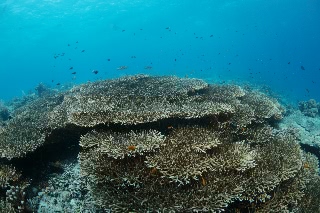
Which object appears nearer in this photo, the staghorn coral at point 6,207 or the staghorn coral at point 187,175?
the staghorn coral at point 187,175

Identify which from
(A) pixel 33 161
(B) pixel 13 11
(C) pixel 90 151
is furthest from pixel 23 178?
(B) pixel 13 11

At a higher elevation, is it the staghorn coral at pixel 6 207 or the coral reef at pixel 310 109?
the coral reef at pixel 310 109

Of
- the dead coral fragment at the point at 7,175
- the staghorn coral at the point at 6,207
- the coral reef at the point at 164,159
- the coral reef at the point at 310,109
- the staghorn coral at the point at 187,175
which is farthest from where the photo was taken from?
the coral reef at the point at 310,109

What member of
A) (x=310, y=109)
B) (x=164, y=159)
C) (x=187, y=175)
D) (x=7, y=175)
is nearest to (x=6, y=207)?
(x=7, y=175)

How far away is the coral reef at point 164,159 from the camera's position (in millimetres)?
6430

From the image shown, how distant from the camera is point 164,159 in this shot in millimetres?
6812

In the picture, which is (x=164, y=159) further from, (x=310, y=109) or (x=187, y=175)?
(x=310, y=109)

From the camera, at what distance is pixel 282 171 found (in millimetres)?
7434

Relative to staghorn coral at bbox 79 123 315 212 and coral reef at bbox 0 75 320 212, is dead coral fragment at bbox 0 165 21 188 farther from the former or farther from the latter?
staghorn coral at bbox 79 123 315 212

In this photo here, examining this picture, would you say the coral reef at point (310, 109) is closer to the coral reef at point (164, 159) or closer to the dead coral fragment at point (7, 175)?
the coral reef at point (164, 159)

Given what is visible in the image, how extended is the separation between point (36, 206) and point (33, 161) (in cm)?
188

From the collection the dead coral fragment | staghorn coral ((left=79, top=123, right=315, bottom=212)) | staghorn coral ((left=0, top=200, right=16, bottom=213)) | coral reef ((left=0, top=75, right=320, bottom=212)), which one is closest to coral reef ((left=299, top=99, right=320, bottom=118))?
coral reef ((left=0, top=75, right=320, bottom=212))

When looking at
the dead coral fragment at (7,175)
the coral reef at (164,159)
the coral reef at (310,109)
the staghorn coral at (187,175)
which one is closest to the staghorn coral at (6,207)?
the coral reef at (164,159)

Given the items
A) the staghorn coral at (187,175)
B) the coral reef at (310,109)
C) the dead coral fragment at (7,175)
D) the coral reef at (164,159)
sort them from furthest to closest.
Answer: the coral reef at (310,109)
the dead coral fragment at (7,175)
the coral reef at (164,159)
the staghorn coral at (187,175)
